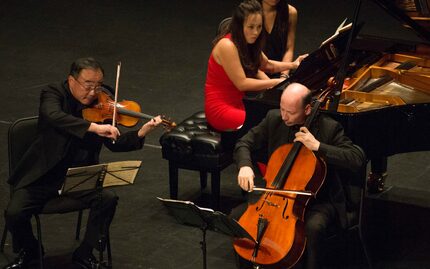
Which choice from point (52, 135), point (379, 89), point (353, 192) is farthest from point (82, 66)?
point (379, 89)

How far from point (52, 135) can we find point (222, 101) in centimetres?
148

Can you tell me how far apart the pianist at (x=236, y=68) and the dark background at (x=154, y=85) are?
0.69 metres

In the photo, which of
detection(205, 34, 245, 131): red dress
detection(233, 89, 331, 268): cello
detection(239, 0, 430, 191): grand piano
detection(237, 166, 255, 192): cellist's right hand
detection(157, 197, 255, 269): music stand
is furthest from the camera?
detection(205, 34, 245, 131): red dress

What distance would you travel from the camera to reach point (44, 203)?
554 centimetres

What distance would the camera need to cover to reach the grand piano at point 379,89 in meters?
5.58

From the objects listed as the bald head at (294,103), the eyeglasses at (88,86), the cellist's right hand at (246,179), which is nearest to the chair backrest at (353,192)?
the bald head at (294,103)

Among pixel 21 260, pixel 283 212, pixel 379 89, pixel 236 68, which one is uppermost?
pixel 236 68

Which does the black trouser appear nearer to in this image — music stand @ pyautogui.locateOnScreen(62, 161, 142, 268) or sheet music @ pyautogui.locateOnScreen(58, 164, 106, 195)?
music stand @ pyautogui.locateOnScreen(62, 161, 142, 268)

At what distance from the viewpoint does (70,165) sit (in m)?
5.70

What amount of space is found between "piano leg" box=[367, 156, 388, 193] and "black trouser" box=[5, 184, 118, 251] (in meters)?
2.21

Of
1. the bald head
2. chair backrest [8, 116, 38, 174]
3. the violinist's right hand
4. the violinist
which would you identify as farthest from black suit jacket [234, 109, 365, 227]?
chair backrest [8, 116, 38, 174]

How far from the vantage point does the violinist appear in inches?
204

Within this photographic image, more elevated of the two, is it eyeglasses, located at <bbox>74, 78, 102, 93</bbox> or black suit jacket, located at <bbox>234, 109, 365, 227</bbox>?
eyeglasses, located at <bbox>74, 78, 102, 93</bbox>

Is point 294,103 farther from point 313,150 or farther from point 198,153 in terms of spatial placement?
point 198,153
